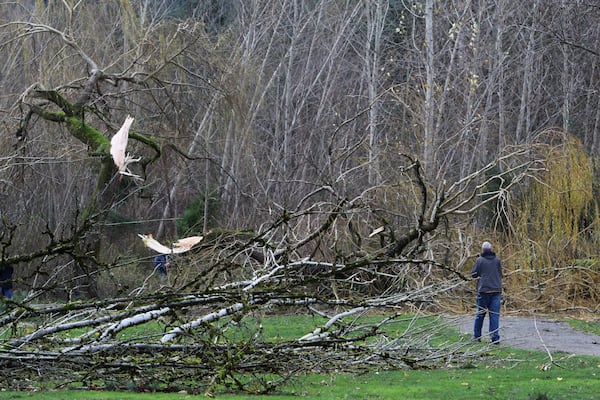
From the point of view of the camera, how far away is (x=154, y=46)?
20.9 meters

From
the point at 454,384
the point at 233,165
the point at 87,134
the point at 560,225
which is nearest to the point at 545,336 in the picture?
the point at 560,225

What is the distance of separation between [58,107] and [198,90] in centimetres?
307

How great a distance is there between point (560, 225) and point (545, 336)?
5234mm

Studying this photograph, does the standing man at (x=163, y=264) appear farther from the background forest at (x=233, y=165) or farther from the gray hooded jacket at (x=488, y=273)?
the gray hooded jacket at (x=488, y=273)

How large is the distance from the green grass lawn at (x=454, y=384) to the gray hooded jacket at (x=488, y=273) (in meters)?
1.78

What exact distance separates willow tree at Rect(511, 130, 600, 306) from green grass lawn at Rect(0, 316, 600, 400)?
8.36m

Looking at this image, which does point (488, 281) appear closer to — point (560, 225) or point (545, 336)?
point (545, 336)

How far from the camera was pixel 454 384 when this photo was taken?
11.6 meters

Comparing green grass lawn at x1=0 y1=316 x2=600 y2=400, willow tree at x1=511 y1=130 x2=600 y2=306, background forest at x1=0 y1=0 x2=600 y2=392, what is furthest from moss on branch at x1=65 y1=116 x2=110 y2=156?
willow tree at x1=511 y1=130 x2=600 y2=306

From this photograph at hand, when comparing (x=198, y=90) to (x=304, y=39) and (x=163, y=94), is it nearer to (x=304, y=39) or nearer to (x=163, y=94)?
(x=163, y=94)

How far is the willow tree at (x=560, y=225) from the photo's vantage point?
75.5 ft

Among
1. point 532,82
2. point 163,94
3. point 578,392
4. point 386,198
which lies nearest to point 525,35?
point 532,82

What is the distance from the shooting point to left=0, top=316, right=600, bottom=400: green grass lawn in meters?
9.22

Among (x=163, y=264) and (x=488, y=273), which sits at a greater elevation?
(x=163, y=264)
